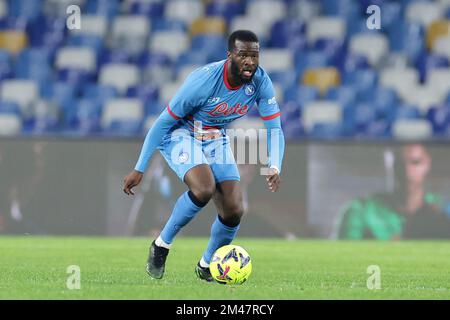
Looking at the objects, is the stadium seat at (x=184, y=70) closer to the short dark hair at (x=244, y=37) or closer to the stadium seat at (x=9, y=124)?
the stadium seat at (x=9, y=124)

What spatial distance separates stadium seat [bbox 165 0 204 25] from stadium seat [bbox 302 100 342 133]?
9.65ft

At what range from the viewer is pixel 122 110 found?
1712cm

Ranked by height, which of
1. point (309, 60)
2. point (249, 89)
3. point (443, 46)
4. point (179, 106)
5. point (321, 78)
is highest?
point (249, 89)

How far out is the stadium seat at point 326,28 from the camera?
18625mm

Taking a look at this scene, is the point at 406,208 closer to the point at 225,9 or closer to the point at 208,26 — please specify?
the point at 208,26

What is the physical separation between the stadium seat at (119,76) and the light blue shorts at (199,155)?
353 inches

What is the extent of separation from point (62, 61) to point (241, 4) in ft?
11.2

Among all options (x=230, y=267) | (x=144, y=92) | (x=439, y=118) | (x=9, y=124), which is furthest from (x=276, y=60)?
(x=230, y=267)

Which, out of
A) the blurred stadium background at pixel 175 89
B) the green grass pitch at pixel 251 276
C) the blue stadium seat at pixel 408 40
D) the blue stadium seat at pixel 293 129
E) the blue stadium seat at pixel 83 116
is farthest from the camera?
the blue stadium seat at pixel 408 40

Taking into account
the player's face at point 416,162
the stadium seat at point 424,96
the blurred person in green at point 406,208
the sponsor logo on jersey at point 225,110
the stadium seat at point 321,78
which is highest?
the sponsor logo on jersey at point 225,110

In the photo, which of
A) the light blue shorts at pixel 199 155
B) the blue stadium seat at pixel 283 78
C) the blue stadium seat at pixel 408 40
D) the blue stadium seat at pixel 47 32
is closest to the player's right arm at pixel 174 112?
the light blue shorts at pixel 199 155

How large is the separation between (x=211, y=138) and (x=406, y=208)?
6.06 m

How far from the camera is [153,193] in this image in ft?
47.1
